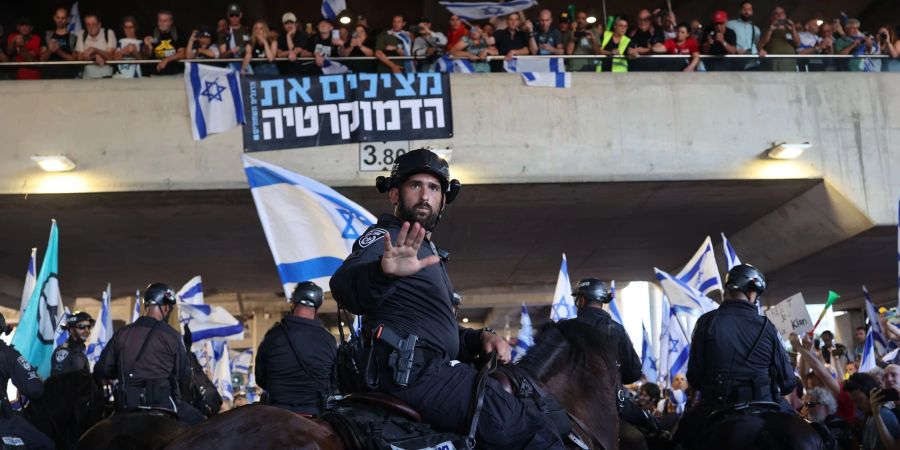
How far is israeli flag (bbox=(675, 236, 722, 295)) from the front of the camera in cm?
1296

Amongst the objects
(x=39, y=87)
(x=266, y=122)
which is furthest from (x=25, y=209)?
(x=266, y=122)

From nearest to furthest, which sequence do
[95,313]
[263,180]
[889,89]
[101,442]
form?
[101,442] → [263,180] → [889,89] → [95,313]

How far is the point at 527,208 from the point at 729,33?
4709 millimetres

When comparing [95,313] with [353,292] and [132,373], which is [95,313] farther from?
[353,292]

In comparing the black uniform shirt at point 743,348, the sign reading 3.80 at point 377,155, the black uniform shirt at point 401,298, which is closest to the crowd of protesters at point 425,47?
the sign reading 3.80 at point 377,155

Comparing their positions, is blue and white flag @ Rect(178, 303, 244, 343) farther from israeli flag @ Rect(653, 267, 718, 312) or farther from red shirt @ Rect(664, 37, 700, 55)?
red shirt @ Rect(664, 37, 700, 55)

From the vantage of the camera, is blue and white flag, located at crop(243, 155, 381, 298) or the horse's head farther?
blue and white flag, located at crop(243, 155, 381, 298)

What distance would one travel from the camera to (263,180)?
8.22 meters

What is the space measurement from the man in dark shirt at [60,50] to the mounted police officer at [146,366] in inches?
315

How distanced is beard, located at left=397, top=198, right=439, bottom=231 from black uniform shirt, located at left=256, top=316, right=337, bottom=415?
3744 millimetres

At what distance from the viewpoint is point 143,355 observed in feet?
23.9

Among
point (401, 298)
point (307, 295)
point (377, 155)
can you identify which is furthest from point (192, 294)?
point (401, 298)

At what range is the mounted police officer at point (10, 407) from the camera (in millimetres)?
6883

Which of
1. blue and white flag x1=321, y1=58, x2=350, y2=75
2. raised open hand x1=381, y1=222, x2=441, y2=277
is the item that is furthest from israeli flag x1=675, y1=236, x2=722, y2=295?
raised open hand x1=381, y1=222, x2=441, y2=277
